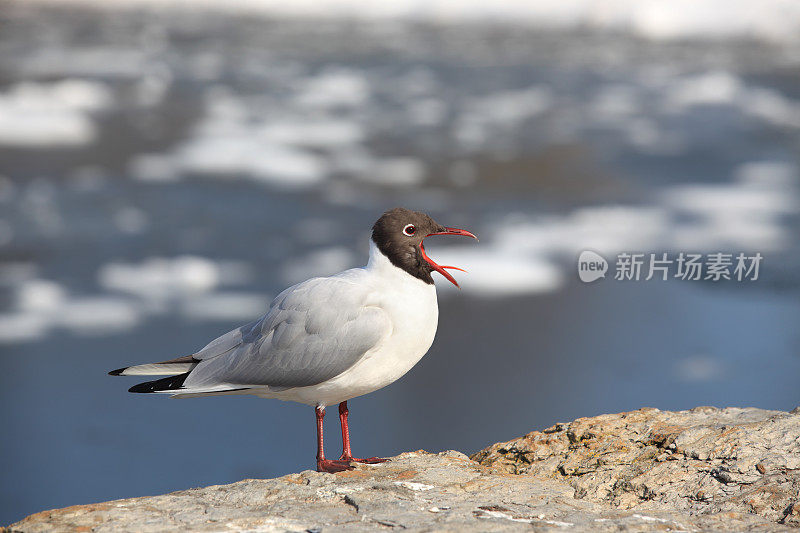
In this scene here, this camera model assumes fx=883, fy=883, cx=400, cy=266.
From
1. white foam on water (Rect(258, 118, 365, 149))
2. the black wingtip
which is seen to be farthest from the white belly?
white foam on water (Rect(258, 118, 365, 149))

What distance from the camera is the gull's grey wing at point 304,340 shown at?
134 inches

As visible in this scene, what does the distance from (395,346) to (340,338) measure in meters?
0.22

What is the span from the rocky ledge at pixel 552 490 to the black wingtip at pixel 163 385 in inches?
18.6

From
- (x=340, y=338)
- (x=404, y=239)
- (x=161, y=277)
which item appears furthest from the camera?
(x=161, y=277)

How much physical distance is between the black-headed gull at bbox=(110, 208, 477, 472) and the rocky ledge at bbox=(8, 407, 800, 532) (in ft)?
1.19

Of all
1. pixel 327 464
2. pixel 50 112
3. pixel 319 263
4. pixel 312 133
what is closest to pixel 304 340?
pixel 327 464

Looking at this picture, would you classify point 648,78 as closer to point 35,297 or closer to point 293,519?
point 35,297

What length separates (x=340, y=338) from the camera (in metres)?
3.41

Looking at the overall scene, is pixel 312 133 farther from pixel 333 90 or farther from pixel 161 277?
pixel 161 277

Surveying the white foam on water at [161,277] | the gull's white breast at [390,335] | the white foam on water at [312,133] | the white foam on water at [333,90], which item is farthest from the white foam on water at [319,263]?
the gull's white breast at [390,335]

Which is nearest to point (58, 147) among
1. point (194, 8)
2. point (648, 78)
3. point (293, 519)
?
point (194, 8)

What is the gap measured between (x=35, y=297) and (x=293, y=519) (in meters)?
6.28

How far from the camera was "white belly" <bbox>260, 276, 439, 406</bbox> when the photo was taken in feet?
11.3

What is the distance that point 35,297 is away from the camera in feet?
27.2
